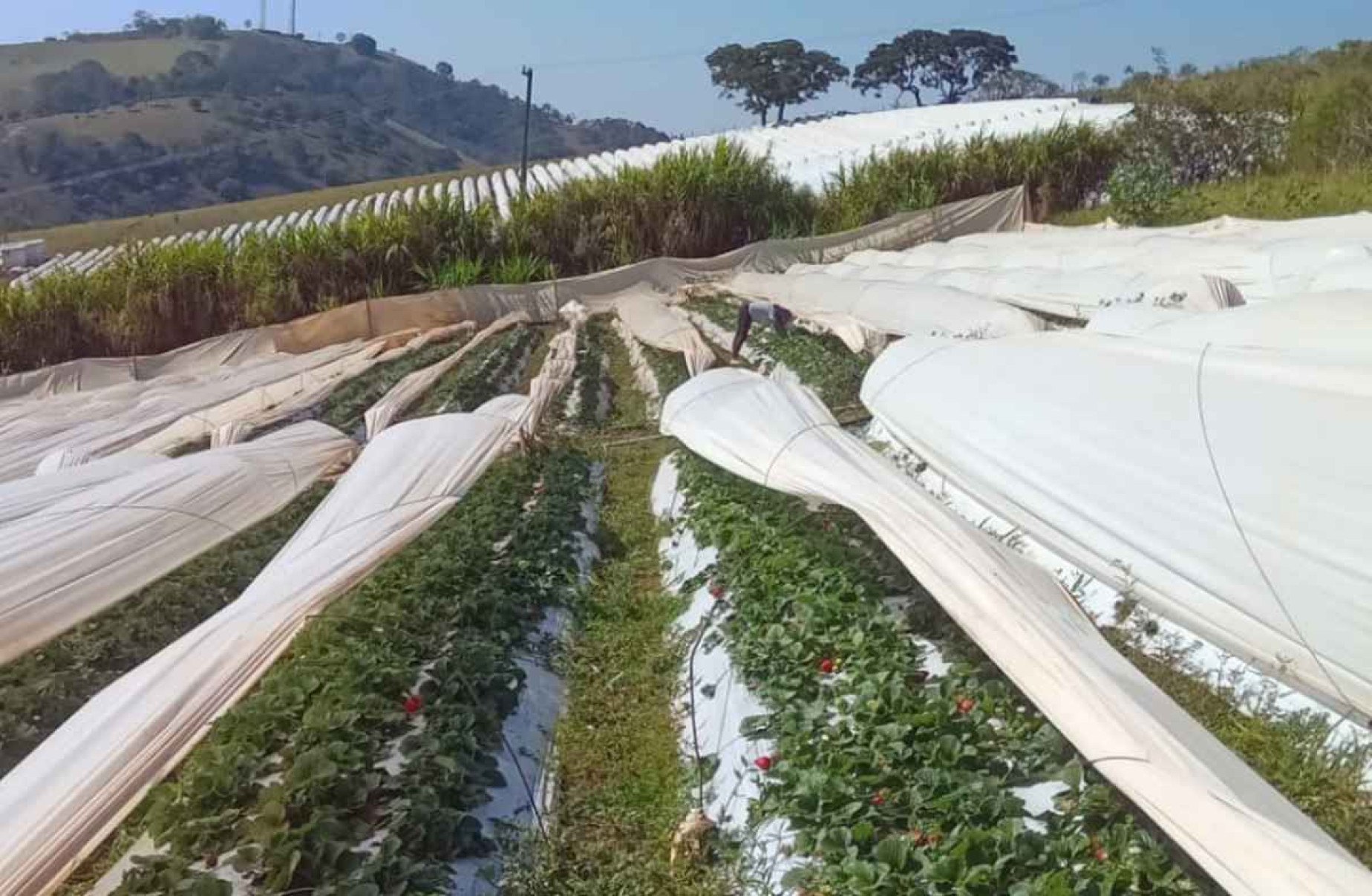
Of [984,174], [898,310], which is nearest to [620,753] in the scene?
[898,310]

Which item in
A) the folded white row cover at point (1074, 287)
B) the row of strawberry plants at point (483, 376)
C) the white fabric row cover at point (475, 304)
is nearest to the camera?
the folded white row cover at point (1074, 287)

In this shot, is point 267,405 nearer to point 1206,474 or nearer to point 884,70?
point 1206,474

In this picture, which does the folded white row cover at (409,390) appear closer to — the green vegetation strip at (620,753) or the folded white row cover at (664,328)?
the folded white row cover at (664,328)

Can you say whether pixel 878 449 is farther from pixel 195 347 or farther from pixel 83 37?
pixel 83 37

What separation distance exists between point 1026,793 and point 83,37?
465ft

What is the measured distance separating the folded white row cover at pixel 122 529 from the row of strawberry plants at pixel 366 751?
4.64 feet

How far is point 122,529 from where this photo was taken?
296 inches

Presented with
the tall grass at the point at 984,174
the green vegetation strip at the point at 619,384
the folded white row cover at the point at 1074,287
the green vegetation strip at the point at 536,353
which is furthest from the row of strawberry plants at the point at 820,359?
the tall grass at the point at 984,174

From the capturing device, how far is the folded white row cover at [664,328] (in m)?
14.9

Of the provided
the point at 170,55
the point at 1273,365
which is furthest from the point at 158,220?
the point at 170,55

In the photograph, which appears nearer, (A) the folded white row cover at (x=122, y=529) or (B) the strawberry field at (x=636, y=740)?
(B) the strawberry field at (x=636, y=740)

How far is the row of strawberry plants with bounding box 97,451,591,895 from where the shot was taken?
13.9ft

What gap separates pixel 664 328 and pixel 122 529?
10379 mm

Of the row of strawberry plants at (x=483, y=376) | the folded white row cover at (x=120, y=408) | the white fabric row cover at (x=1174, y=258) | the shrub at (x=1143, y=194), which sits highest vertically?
the shrub at (x=1143, y=194)
